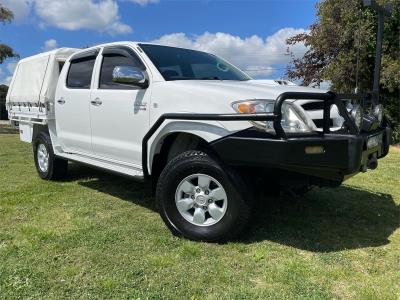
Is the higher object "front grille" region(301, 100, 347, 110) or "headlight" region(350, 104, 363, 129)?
"front grille" region(301, 100, 347, 110)

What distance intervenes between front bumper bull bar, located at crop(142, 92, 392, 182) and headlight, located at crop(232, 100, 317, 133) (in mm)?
73

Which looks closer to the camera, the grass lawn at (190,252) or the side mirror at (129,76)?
the grass lawn at (190,252)

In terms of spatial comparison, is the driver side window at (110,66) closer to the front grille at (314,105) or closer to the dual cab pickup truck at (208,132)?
the dual cab pickup truck at (208,132)

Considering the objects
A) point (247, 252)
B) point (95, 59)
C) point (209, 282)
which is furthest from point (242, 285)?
point (95, 59)

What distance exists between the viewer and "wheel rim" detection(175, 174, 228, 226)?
12.8 ft

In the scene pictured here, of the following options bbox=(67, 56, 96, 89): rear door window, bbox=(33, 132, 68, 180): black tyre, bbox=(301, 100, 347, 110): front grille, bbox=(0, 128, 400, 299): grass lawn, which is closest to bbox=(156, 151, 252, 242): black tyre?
bbox=(0, 128, 400, 299): grass lawn

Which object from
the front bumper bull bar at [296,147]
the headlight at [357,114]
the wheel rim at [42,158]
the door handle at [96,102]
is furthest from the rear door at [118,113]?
the headlight at [357,114]

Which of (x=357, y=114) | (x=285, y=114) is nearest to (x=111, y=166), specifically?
(x=285, y=114)

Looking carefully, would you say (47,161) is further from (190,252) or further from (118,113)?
(190,252)

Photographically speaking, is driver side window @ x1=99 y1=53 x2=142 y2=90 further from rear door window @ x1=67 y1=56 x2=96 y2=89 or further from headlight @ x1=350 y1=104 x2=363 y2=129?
headlight @ x1=350 y1=104 x2=363 y2=129

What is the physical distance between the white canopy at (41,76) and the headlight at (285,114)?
3.77m

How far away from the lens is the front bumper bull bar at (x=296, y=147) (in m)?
3.48

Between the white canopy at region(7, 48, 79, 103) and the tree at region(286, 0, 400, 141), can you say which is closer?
the white canopy at region(7, 48, 79, 103)

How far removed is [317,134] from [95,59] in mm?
3111
